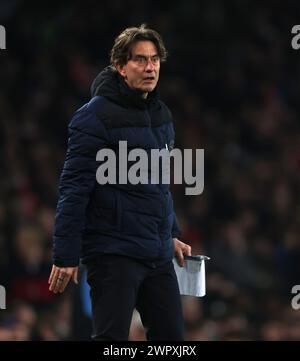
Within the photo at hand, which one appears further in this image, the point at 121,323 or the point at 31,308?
the point at 31,308

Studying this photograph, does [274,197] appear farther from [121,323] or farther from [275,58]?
[121,323]

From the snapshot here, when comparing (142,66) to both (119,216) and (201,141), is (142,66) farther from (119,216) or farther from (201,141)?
(201,141)

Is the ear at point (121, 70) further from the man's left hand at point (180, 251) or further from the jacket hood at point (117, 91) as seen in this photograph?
the man's left hand at point (180, 251)

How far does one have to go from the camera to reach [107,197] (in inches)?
213

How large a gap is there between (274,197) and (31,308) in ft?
9.93

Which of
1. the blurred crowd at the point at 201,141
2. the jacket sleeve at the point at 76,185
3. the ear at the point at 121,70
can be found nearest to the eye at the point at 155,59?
the ear at the point at 121,70

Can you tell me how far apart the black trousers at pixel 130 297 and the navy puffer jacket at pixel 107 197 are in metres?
0.05

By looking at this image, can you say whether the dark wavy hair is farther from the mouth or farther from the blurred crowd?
the blurred crowd

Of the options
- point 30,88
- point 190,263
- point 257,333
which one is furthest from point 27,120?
point 190,263

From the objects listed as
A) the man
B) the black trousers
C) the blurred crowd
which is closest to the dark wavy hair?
the man

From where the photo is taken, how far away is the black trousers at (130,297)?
5398mm

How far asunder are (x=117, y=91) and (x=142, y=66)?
0.15m

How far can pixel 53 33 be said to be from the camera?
39.8 ft

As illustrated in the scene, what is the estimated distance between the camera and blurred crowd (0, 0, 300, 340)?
918 centimetres
